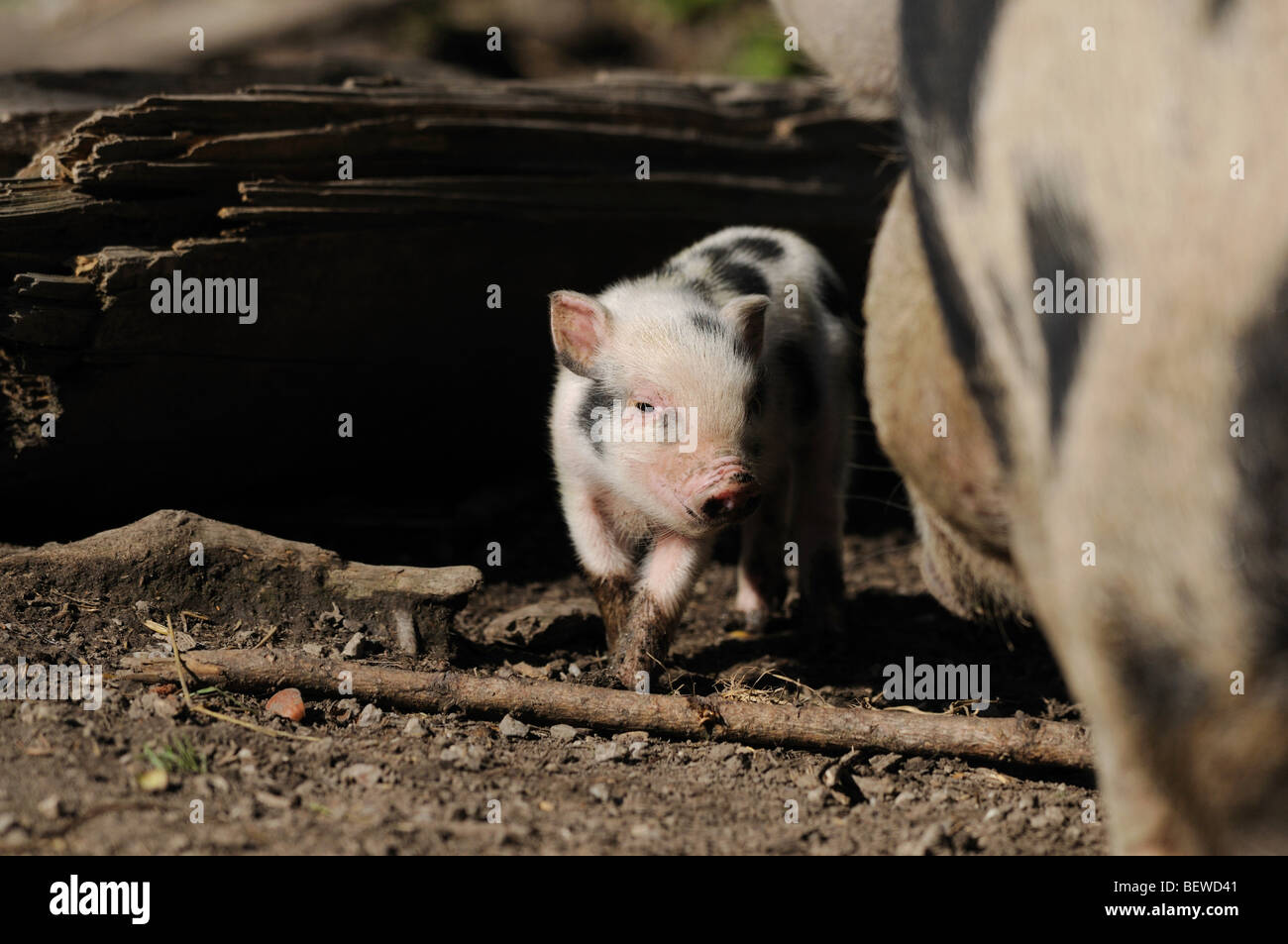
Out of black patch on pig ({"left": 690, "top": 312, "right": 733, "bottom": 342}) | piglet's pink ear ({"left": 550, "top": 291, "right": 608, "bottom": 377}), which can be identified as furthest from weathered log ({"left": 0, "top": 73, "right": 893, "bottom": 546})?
black patch on pig ({"left": 690, "top": 312, "right": 733, "bottom": 342})

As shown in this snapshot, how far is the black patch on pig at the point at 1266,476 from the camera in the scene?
1735 millimetres

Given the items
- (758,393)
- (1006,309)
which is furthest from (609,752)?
(1006,309)

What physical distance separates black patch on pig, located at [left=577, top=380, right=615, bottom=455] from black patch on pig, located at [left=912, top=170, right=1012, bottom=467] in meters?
1.50

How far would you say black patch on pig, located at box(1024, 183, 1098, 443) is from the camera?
76.0 inches

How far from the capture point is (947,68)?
91.8 inches

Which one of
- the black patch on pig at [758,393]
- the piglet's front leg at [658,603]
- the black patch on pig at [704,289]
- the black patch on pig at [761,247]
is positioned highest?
the black patch on pig at [761,247]

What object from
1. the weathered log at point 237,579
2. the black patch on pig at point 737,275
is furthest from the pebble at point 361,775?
the black patch on pig at point 737,275

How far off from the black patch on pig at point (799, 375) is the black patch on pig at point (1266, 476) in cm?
252

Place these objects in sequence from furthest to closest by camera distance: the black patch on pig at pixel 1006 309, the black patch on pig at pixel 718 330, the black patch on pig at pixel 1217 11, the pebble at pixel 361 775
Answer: the black patch on pig at pixel 718 330 < the pebble at pixel 361 775 < the black patch on pig at pixel 1006 309 < the black patch on pig at pixel 1217 11

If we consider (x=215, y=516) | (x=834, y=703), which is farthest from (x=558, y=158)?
(x=834, y=703)

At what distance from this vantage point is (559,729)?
135 inches

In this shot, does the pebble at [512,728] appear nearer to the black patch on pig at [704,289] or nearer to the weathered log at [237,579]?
the weathered log at [237,579]
